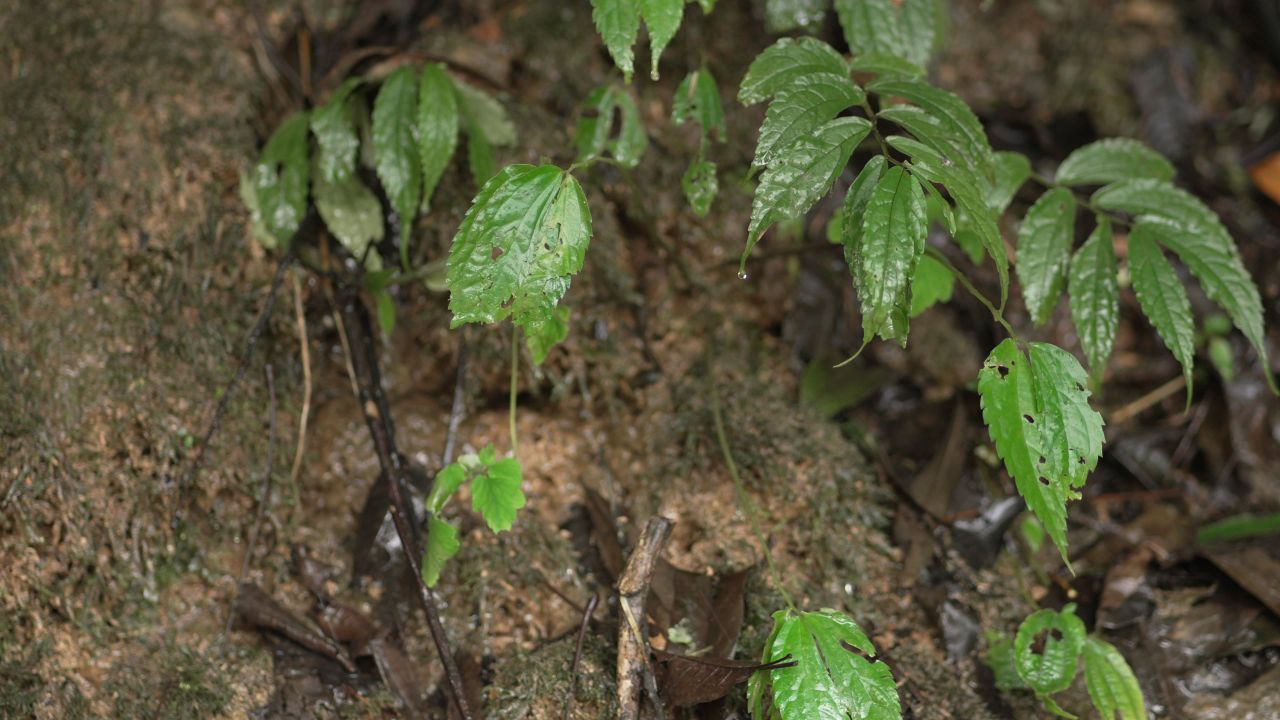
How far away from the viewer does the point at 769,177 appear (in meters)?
1.53

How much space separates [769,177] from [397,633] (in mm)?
1334

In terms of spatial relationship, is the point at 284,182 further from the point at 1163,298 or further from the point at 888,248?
the point at 1163,298

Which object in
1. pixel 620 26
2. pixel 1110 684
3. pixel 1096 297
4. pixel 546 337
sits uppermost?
pixel 620 26

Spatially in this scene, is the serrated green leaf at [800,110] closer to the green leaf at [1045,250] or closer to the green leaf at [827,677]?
the green leaf at [1045,250]

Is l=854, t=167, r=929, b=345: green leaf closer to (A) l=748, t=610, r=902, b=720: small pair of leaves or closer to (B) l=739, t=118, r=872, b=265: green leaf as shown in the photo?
(B) l=739, t=118, r=872, b=265: green leaf

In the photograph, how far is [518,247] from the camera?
1630 millimetres

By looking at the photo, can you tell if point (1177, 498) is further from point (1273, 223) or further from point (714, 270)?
point (714, 270)

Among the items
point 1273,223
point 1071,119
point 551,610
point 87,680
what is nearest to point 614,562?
point 551,610

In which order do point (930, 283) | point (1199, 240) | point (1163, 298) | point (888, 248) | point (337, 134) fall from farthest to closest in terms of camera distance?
point (337, 134) < point (930, 283) < point (1199, 240) < point (1163, 298) < point (888, 248)

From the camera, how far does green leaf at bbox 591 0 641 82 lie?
1663 mm

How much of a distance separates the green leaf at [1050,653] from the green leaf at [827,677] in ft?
1.59

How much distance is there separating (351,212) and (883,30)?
141 cm

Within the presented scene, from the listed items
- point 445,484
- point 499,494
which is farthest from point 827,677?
point 445,484

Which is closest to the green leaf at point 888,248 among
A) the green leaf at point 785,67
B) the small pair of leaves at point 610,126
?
the green leaf at point 785,67
